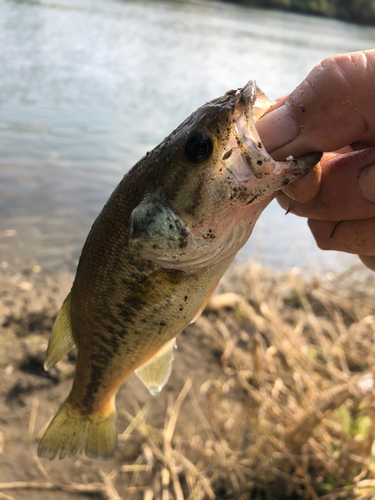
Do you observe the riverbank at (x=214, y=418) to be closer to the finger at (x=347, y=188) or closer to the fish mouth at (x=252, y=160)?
the finger at (x=347, y=188)

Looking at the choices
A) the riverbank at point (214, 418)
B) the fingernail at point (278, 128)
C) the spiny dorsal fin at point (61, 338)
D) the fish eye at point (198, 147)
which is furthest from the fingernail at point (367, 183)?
the riverbank at point (214, 418)

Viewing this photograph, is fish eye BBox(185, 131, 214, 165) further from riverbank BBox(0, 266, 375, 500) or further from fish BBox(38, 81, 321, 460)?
riverbank BBox(0, 266, 375, 500)

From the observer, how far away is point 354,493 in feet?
10.7

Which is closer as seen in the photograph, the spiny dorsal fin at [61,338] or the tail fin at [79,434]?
the spiny dorsal fin at [61,338]

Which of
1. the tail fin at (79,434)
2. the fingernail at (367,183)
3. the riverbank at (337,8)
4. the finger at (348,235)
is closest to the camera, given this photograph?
the fingernail at (367,183)

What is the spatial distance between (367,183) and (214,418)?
2.93 metres

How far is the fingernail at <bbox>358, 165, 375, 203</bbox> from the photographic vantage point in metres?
1.92

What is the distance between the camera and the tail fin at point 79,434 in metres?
2.49

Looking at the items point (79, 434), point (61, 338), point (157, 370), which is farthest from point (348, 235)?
point (79, 434)

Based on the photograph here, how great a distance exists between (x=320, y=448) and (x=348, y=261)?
550 centimetres

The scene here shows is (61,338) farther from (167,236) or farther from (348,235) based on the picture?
(348,235)

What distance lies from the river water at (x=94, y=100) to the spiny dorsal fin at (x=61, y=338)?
14.8 ft

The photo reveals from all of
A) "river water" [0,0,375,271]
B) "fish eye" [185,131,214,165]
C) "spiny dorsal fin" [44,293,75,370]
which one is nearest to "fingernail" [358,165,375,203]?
"fish eye" [185,131,214,165]

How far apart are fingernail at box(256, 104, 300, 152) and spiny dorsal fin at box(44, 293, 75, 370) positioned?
4.63 ft
